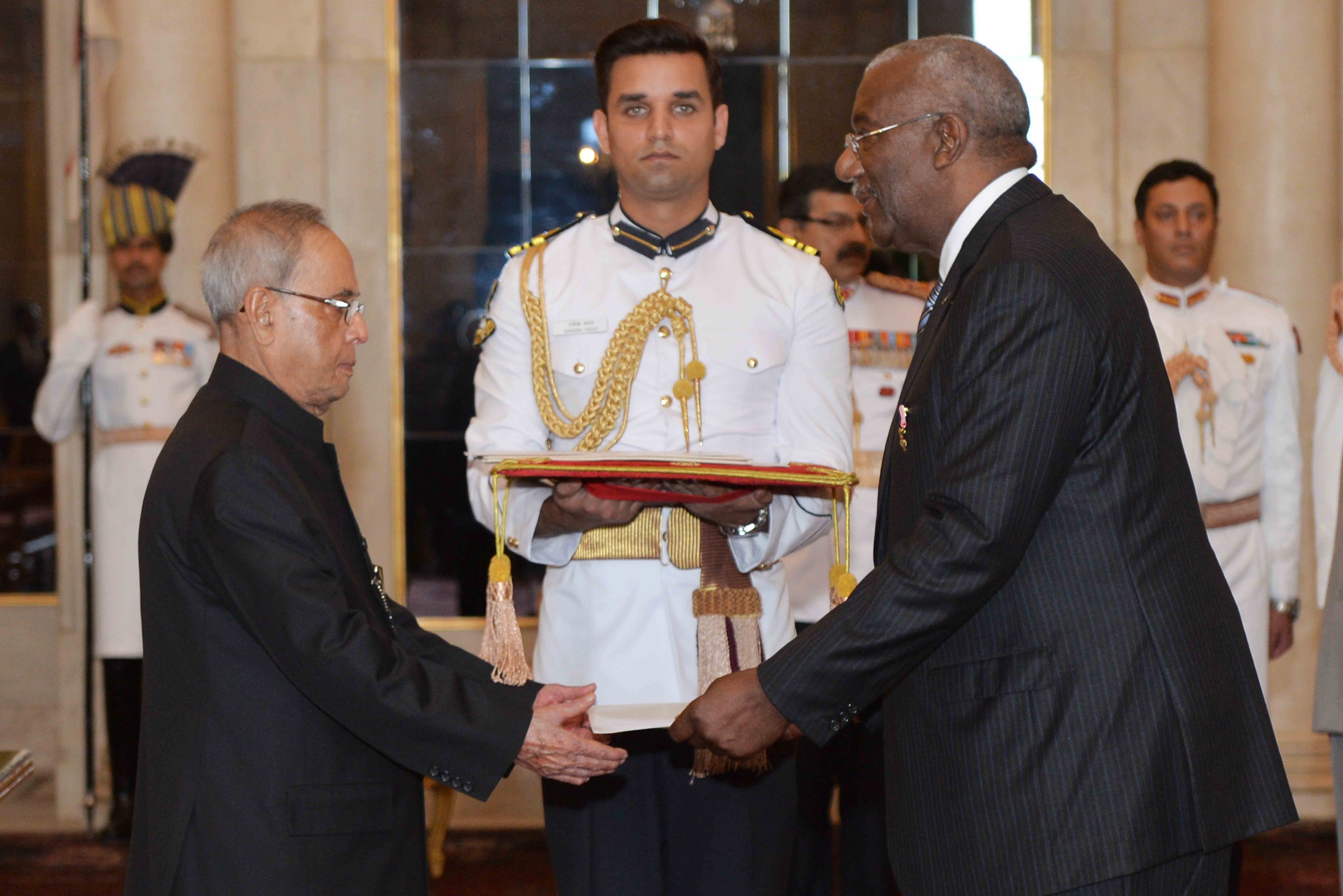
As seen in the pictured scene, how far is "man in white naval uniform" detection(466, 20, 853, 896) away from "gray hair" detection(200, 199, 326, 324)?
0.61 m

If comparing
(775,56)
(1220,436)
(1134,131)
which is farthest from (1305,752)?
(775,56)

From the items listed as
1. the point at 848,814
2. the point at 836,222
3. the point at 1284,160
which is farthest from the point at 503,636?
the point at 1284,160

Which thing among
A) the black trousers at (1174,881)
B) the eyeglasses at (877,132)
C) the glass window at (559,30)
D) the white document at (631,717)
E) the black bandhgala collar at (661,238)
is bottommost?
the black trousers at (1174,881)

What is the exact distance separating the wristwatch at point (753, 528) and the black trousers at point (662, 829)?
40 cm

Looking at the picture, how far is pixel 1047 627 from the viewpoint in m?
1.92

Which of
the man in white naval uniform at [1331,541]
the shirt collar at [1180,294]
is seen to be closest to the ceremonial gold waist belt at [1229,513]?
the man in white naval uniform at [1331,541]

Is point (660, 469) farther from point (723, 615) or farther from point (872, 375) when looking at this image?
point (872, 375)

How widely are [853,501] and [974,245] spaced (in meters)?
1.97

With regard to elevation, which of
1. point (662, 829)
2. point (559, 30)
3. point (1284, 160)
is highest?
point (559, 30)

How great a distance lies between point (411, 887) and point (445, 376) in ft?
11.2

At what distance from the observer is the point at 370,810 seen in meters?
2.12

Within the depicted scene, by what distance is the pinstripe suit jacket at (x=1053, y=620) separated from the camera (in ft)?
6.21

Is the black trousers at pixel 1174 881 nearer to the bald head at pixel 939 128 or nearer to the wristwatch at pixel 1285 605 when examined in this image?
the bald head at pixel 939 128

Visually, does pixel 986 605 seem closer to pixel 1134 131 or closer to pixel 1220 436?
pixel 1220 436
